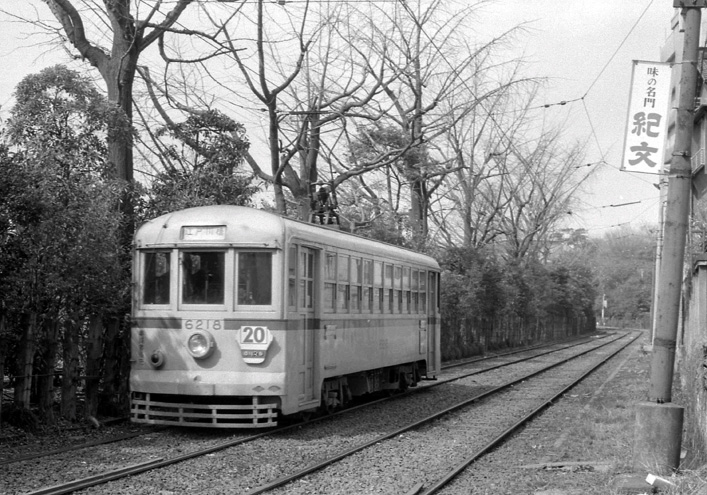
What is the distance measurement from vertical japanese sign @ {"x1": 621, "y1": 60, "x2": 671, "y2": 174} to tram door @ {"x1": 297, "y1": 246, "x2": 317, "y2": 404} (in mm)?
4650

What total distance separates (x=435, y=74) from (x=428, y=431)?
14.6m

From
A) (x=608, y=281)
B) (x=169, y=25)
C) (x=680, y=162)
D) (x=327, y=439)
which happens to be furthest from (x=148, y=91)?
(x=608, y=281)

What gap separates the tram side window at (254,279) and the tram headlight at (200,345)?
0.58 m

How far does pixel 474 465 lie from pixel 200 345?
3.66 metres

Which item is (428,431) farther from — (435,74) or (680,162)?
(435,74)

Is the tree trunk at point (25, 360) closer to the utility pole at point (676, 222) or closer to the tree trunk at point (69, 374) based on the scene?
the tree trunk at point (69, 374)

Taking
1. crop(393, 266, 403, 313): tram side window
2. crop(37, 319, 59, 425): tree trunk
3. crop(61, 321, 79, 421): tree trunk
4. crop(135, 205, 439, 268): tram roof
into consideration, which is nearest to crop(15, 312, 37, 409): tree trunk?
crop(37, 319, 59, 425): tree trunk

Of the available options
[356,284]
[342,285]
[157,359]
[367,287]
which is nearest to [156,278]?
[157,359]

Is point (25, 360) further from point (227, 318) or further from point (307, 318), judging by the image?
point (307, 318)

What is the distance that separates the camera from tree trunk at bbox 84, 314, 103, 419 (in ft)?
40.1

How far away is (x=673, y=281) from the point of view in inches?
340

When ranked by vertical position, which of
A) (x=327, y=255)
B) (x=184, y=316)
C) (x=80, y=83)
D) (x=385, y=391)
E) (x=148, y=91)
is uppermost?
(x=148, y=91)

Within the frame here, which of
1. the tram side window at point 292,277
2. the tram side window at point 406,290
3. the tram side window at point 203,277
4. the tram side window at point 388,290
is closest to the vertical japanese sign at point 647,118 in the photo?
the tram side window at point 292,277

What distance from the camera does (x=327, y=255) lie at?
12.8m
